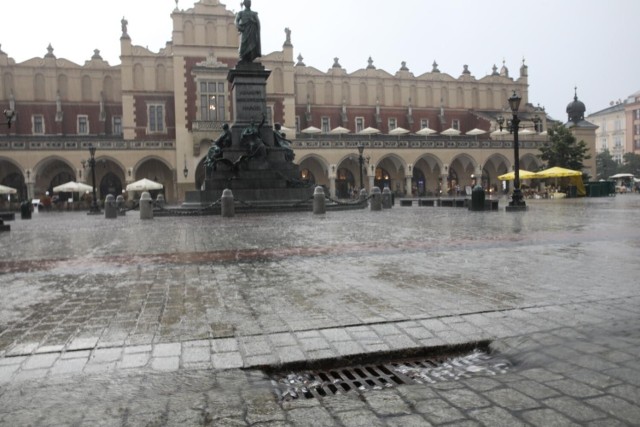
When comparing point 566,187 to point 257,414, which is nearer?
point 257,414

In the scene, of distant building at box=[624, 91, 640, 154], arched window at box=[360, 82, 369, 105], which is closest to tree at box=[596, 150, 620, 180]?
distant building at box=[624, 91, 640, 154]

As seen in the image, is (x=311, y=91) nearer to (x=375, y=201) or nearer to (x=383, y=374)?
(x=375, y=201)

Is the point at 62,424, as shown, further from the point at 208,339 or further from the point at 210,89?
the point at 210,89

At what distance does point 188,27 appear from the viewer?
4841cm

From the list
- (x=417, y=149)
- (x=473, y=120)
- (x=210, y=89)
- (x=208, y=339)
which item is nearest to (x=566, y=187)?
(x=417, y=149)

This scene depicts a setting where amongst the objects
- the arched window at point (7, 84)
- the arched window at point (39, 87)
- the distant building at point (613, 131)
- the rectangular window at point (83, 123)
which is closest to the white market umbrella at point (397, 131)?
the rectangular window at point (83, 123)

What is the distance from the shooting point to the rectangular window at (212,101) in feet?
158

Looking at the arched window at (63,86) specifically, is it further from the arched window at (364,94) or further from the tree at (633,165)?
the tree at (633,165)

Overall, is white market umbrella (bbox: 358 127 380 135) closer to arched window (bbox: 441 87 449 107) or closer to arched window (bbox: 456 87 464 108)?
arched window (bbox: 441 87 449 107)

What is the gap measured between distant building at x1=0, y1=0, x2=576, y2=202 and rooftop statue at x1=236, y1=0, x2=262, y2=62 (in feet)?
73.7

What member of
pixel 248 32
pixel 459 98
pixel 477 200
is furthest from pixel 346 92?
pixel 477 200

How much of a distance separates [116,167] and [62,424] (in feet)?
161

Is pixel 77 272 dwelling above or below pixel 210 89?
below

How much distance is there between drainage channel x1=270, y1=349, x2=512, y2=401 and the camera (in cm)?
319
